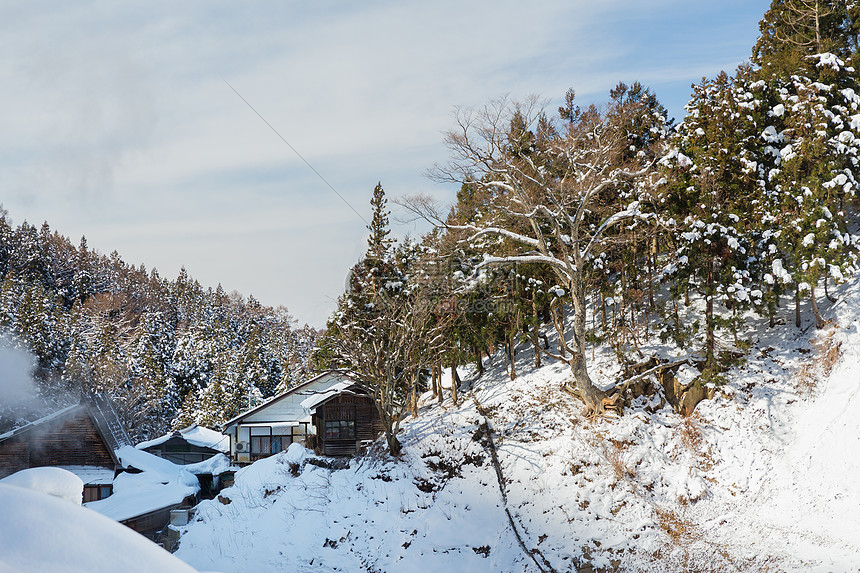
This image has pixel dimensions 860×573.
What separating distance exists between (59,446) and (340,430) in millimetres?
15323

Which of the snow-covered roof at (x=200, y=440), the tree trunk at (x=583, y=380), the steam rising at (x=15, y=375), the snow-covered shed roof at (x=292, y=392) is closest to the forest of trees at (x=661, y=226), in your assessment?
the tree trunk at (x=583, y=380)

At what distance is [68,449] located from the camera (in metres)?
31.4

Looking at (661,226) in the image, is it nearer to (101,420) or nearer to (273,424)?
(273,424)

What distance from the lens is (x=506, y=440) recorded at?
20.0m

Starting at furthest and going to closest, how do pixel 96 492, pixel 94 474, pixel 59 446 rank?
pixel 94 474 < pixel 96 492 < pixel 59 446

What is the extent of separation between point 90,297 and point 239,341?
20864mm

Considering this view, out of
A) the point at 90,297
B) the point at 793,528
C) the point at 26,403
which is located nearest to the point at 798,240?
the point at 793,528

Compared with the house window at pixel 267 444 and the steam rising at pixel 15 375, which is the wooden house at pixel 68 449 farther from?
the steam rising at pixel 15 375

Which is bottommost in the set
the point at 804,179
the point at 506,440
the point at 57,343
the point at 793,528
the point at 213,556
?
the point at 213,556

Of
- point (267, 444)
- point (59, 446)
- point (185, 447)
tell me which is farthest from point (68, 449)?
point (185, 447)

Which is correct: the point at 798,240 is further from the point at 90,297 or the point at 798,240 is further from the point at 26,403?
the point at 90,297

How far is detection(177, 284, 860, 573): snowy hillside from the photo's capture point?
14.4 metres

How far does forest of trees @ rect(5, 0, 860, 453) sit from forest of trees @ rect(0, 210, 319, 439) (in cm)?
2997

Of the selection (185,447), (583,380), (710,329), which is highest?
(710,329)
